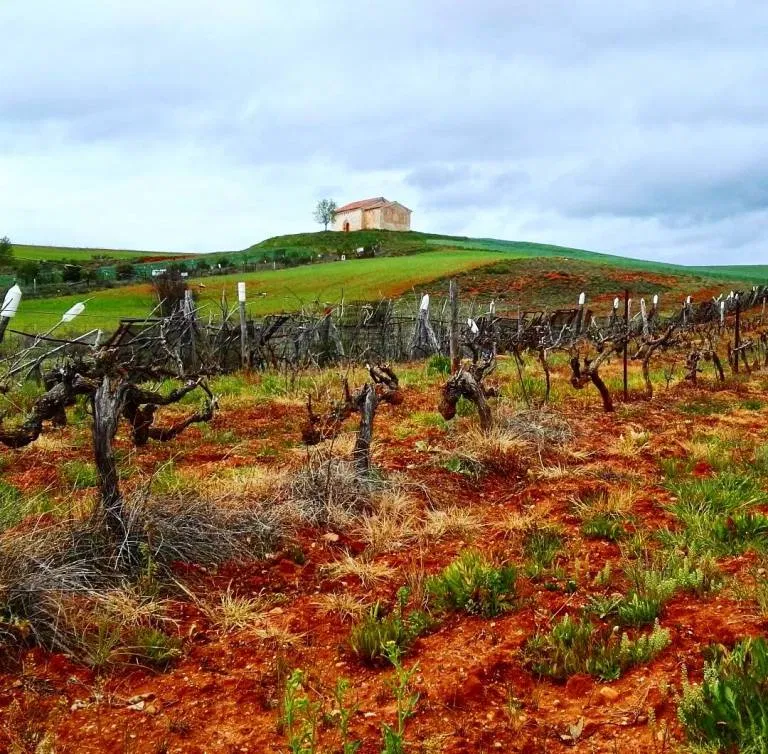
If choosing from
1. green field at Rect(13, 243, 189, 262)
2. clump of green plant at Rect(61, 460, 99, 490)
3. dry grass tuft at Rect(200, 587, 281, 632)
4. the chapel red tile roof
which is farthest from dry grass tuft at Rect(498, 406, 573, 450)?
the chapel red tile roof

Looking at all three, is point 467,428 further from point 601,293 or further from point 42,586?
point 601,293

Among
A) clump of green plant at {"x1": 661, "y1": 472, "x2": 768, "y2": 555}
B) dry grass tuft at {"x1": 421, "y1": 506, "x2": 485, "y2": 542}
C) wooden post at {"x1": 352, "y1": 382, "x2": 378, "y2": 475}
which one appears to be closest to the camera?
clump of green plant at {"x1": 661, "y1": 472, "x2": 768, "y2": 555}

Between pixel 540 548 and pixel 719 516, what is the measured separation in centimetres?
122

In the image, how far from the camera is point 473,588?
11.6 feet

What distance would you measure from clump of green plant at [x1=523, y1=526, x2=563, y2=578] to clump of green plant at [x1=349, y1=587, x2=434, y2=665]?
830 millimetres

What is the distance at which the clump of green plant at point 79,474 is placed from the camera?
5672 millimetres

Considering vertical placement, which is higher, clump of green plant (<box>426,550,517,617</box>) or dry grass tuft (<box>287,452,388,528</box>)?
dry grass tuft (<box>287,452,388,528</box>)

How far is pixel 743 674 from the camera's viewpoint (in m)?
2.46

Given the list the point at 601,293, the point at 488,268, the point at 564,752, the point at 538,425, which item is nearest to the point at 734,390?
the point at 538,425

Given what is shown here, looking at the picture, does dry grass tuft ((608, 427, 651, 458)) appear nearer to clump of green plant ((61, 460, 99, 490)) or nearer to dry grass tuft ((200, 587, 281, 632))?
dry grass tuft ((200, 587, 281, 632))

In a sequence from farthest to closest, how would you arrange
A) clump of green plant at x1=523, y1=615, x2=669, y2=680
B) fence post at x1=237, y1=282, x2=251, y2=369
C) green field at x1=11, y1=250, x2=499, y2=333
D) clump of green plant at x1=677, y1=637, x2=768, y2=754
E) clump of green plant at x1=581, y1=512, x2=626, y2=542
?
1. green field at x1=11, y1=250, x2=499, y2=333
2. fence post at x1=237, y1=282, x2=251, y2=369
3. clump of green plant at x1=581, y1=512, x2=626, y2=542
4. clump of green plant at x1=523, y1=615, x2=669, y2=680
5. clump of green plant at x1=677, y1=637, x2=768, y2=754

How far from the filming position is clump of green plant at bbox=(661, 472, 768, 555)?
159 inches

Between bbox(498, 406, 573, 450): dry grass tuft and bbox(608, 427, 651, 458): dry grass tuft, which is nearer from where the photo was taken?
bbox(608, 427, 651, 458): dry grass tuft

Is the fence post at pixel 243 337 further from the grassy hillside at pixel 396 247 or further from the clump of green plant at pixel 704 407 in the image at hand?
the grassy hillside at pixel 396 247
